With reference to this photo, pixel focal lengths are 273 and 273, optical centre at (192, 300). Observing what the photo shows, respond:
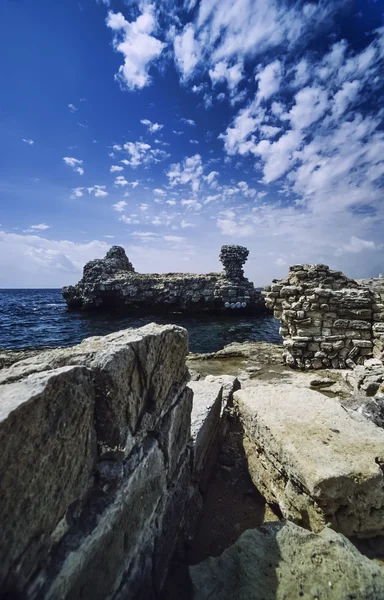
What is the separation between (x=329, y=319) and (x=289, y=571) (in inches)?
341

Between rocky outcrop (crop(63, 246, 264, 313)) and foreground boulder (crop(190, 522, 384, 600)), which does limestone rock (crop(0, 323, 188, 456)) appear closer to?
foreground boulder (crop(190, 522, 384, 600))

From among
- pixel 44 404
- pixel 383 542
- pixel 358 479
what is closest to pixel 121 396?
pixel 44 404

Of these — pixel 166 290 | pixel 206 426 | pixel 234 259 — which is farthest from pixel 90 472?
pixel 234 259

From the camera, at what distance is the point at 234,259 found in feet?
136

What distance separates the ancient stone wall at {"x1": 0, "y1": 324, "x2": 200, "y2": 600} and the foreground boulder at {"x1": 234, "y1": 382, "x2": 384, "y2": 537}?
1207 mm

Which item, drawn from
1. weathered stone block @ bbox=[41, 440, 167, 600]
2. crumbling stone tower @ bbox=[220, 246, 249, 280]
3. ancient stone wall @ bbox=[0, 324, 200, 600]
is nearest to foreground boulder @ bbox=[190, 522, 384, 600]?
weathered stone block @ bbox=[41, 440, 167, 600]

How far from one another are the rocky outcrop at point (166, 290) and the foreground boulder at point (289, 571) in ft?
124

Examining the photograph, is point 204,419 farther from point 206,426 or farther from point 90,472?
point 90,472

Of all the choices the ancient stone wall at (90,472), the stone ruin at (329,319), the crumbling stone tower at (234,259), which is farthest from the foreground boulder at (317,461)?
the crumbling stone tower at (234,259)

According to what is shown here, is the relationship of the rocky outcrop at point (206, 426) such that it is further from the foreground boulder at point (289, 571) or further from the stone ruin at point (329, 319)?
the stone ruin at point (329, 319)

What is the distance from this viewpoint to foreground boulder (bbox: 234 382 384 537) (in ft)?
8.34

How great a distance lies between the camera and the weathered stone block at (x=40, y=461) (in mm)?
1144

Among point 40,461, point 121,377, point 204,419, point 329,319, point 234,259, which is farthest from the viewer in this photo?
point 234,259

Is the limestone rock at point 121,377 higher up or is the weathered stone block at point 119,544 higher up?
the limestone rock at point 121,377
